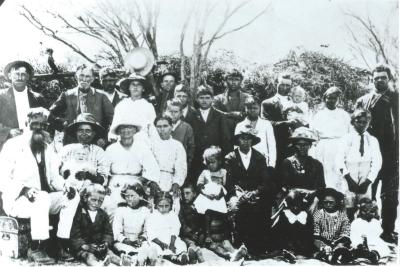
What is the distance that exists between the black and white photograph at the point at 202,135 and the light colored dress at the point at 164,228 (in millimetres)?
15

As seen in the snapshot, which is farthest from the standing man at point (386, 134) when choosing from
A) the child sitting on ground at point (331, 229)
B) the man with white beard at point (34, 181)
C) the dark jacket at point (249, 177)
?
the man with white beard at point (34, 181)

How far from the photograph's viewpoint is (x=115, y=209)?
19.0 feet

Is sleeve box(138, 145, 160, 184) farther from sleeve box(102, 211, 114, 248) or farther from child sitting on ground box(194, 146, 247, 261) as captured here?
sleeve box(102, 211, 114, 248)

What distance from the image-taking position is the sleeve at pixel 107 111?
19.3 feet

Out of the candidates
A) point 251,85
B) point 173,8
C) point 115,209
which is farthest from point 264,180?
point 173,8

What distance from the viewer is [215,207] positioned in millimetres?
5848

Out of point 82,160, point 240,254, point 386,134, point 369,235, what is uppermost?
point 386,134

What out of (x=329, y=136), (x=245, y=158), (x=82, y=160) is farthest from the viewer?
(x=329, y=136)

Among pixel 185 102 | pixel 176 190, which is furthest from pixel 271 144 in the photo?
pixel 176 190

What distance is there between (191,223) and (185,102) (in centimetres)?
133

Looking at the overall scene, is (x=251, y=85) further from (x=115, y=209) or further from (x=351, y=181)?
(x=115, y=209)

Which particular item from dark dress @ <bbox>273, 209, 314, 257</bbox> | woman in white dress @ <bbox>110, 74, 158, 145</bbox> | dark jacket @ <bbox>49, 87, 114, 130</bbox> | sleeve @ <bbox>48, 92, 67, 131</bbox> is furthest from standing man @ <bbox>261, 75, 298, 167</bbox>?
sleeve @ <bbox>48, 92, 67, 131</bbox>

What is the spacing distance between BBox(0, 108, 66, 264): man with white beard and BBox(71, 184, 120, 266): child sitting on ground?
274 millimetres

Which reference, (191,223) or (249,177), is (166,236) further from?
(249,177)
